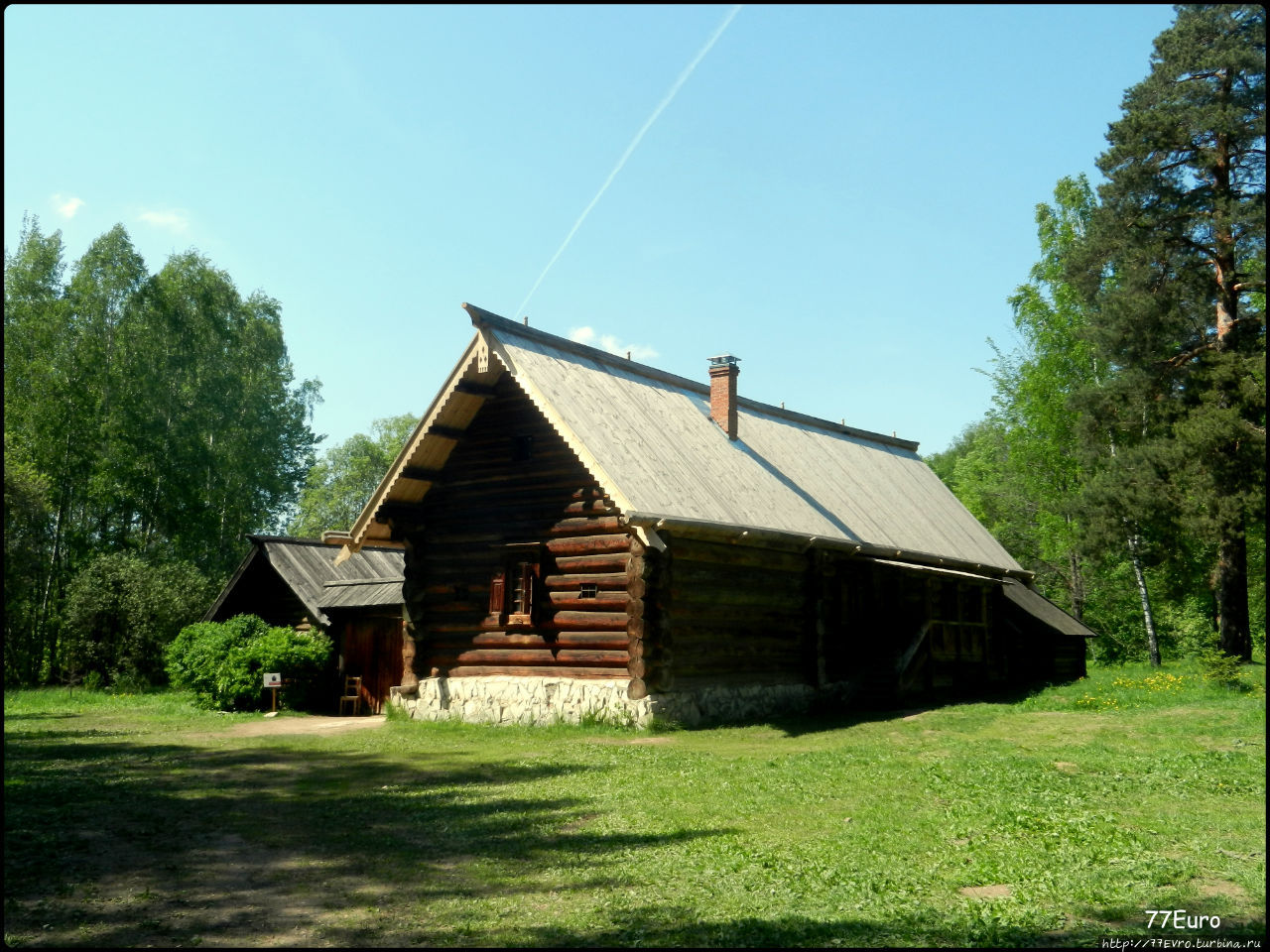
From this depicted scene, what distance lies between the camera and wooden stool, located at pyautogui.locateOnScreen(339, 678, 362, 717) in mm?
24875

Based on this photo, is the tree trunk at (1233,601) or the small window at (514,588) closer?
the small window at (514,588)

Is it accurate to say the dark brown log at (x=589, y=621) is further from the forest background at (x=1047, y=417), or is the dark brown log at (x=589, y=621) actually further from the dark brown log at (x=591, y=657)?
the forest background at (x=1047, y=417)

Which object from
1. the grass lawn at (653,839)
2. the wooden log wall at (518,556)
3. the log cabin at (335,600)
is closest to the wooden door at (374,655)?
the log cabin at (335,600)

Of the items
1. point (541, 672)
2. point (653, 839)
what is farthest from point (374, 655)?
point (653, 839)

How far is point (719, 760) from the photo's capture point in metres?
14.4

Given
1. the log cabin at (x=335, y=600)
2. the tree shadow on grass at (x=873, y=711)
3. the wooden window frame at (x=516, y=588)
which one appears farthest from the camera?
the log cabin at (x=335, y=600)

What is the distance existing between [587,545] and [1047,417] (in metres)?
24.0

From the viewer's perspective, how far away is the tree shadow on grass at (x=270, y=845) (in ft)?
23.1

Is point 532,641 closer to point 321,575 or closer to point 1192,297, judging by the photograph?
point 321,575

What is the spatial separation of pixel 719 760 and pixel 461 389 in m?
9.49

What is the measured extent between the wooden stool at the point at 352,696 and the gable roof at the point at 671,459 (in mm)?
5071

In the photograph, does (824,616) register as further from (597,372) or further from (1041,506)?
(1041,506)

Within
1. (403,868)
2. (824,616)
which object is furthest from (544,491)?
(403,868)

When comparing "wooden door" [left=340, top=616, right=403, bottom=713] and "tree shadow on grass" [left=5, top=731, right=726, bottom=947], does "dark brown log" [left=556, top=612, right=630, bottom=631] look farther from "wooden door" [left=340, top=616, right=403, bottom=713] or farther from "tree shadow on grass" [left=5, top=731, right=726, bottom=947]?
"wooden door" [left=340, top=616, right=403, bottom=713]
